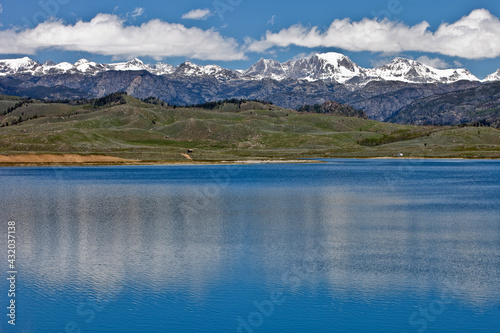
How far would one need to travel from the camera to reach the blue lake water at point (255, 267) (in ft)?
115

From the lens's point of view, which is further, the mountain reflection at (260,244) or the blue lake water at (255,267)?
the mountain reflection at (260,244)

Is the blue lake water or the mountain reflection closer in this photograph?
the blue lake water

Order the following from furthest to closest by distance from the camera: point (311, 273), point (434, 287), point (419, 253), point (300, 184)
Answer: point (300, 184)
point (419, 253)
point (311, 273)
point (434, 287)

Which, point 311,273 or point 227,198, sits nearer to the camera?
point 311,273

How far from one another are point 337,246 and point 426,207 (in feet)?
126

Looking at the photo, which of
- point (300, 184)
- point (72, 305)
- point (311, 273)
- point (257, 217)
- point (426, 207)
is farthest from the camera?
point (300, 184)

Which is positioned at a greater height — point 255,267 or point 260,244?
point 260,244

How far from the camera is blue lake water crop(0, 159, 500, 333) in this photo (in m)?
34.9

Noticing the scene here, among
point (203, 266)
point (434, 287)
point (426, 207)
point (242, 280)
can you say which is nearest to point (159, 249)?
point (203, 266)

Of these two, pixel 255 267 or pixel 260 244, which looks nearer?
pixel 255 267

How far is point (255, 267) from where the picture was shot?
Answer: 47219mm

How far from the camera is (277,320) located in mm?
34781

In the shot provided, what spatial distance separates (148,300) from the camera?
125 ft

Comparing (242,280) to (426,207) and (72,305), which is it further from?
(426,207)
